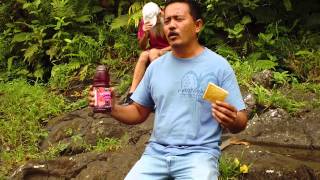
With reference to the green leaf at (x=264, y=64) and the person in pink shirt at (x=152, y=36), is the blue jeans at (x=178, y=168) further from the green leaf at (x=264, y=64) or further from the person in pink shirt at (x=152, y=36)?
the green leaf at (x=264, y=64)

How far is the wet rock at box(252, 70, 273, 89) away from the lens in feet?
22.5

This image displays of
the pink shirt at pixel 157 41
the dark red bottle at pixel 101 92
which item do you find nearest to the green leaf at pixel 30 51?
the pink shirt at pixel 157 41

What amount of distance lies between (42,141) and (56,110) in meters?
0.82

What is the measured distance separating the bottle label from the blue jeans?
480 millimetres

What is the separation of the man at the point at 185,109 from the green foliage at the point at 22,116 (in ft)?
10.6

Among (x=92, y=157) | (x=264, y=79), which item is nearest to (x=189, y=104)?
(x=92, y=157)

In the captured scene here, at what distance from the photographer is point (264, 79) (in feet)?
22.7

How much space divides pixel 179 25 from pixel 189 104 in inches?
22.5

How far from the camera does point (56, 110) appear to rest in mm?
7441

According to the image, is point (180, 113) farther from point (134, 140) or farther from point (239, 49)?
point (239, 49)

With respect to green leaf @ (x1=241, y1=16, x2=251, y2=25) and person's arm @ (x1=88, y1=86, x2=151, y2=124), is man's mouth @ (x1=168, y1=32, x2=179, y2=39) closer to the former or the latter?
person's arm @ (x1=88, y1=86, x2=151, y2=124)

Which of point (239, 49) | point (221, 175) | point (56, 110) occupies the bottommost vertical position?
point (221, 175)

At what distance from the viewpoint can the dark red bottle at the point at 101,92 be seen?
3.24m

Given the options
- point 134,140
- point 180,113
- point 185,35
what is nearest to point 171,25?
point 185,35
